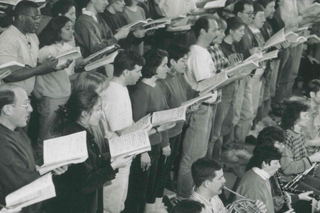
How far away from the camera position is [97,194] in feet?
12.5

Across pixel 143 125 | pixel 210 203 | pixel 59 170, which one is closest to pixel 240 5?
pixel 143 125

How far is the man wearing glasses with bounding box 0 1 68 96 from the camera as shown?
13.3ft

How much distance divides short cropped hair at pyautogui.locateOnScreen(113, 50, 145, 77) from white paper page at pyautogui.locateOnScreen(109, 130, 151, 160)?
0.81 metres

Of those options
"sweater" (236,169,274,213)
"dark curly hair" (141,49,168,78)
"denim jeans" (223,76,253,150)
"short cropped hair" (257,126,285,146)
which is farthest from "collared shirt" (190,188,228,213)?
"denim jeans" (223,76,253,150)

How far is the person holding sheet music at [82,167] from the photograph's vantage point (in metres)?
3.45

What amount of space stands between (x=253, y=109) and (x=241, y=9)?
1146mm

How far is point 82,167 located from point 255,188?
4.05ft

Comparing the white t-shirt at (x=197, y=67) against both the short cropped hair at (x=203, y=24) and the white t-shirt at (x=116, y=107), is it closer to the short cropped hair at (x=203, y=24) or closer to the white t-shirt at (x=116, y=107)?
the short cropped hair at (x=203, y=24)

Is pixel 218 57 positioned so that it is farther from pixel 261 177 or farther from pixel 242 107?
pixel 261 177

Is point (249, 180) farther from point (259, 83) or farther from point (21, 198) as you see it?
point (259, 83)

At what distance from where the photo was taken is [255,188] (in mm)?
3979

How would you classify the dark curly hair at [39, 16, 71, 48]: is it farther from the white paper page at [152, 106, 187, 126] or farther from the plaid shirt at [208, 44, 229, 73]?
the plaid shirt at [208, 44, 229, 73]

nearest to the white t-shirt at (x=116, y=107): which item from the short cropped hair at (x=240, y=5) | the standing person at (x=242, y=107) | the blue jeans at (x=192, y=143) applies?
the blue jeans at (x=192, y=143)

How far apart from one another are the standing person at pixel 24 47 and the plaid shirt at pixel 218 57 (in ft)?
6.29
